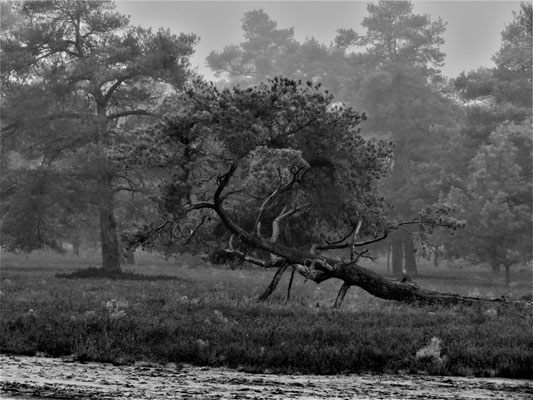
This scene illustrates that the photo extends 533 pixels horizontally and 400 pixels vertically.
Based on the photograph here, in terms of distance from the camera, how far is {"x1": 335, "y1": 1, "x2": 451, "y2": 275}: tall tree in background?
45.9 meters

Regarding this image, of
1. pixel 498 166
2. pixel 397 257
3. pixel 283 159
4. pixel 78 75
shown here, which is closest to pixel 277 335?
pixel 283 159

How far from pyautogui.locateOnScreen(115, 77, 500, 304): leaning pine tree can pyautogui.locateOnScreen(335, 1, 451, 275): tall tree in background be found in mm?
24953

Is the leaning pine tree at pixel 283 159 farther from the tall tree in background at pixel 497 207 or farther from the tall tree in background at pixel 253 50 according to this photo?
the tall tree in background at pixel 253 50

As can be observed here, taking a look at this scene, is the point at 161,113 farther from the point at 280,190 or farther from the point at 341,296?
the point at 341,296

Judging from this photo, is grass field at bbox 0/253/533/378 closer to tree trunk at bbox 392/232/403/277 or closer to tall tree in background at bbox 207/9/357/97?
tree trunk at bbox 392/232/403/277

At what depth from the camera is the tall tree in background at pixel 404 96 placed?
45.9 meters

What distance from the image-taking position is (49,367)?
384 inches

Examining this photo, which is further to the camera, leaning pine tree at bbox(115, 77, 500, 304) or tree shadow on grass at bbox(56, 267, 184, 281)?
tree shadow on grass at bbox(56, 267, 184, 281)

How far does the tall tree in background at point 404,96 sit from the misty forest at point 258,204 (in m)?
0.23

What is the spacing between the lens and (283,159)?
53.6ft

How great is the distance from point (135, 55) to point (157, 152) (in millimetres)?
15187

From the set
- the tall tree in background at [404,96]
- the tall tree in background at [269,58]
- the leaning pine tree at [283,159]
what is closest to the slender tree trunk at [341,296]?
the leaning pine tree at [283,159]

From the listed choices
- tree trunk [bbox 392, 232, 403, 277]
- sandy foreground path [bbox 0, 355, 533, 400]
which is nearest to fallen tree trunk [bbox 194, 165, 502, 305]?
sandy foreground path [bbox 0, 355, 533, 400]

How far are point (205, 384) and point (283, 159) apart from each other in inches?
326
